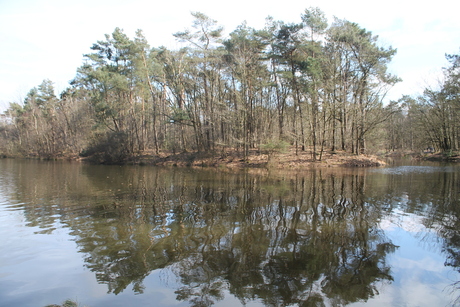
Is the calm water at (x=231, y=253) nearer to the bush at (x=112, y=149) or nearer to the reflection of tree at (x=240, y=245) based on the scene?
the reflection of tree at (x=240, y=245)

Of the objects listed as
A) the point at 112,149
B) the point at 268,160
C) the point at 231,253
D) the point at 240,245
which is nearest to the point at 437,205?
the point at 240,245

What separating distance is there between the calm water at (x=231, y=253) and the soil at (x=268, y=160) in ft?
55.4

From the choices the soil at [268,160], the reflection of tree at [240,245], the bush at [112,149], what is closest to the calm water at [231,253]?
the reflection of tree at [240,245]

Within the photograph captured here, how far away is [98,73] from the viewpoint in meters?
32.9

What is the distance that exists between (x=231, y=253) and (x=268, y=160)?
22217 mm

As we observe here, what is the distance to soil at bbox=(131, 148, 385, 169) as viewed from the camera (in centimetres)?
2791

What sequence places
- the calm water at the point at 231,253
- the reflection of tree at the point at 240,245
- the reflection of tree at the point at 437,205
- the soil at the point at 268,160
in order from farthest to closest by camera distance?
the soil at the point at 268,160, the reflection of tree at the point at 437,205, the reflection of tree at the point at 240,245, the calm water at the point at 231,253

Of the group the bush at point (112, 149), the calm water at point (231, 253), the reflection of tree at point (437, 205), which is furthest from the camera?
the bush at point (112, 149)

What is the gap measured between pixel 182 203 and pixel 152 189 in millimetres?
4414

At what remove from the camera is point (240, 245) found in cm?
630

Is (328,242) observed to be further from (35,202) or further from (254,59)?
(254,59)

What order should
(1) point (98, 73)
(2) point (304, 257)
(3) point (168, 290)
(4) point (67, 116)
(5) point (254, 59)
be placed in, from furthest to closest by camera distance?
(4) point (67, 116) → (1) point (98, 73) → (5) point (254, 59) → (2) point (304, 257) → (3) point (168, 290)

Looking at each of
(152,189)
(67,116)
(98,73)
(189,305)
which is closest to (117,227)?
(189,305)

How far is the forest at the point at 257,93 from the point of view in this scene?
28016mm
